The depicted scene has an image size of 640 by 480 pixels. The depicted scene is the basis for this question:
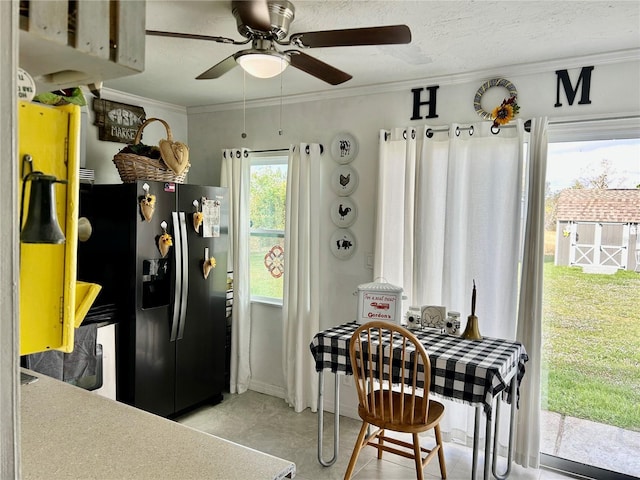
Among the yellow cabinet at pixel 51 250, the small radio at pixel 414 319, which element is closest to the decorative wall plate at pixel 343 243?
the small radio at pixel 414 319

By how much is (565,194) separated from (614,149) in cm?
36

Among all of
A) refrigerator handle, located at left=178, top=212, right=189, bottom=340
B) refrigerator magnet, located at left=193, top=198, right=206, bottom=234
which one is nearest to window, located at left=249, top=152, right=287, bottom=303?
refrigerator magnet, located at left=193, top=198, right=206, bottom=234

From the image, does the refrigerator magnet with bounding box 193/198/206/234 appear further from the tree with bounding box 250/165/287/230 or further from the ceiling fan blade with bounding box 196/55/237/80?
the ceiling fan blade with bounding box 196/55/237/80

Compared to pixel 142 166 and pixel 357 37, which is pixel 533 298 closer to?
pixel 357 37

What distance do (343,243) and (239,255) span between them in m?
0.98

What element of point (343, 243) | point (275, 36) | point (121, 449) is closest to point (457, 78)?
point (343, 243)

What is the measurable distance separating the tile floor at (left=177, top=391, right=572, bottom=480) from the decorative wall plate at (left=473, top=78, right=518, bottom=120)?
221 centimetres

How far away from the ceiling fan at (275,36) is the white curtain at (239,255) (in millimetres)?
1884

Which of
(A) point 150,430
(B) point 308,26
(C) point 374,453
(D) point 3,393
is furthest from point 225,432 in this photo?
(D) point 3,393

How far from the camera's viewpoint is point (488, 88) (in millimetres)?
3037

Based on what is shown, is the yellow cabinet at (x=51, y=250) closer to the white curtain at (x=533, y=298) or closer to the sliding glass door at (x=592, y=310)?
the white curtain at (x=533, y=298)

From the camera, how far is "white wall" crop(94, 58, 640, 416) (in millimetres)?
2740

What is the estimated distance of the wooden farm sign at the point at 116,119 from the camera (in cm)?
373

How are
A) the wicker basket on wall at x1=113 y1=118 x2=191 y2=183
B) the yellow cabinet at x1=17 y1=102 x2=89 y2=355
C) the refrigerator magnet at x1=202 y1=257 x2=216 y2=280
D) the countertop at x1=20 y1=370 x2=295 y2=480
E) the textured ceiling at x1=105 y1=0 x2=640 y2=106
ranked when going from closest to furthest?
1. the yellow cabinet at x1=17 y1=102 x2=89 y2=355
2. the countertop at x1=20 y1=370 x2=295 y2=480
3. the textured ceiling at x1=105 y1=0 x2=640 y2=106
4. the wicker basket on wall at x1=113 y1=118 x2=191 y2=183
5. the refrigerator magnet at x1=202 y1=257 x2=216 y2=280
